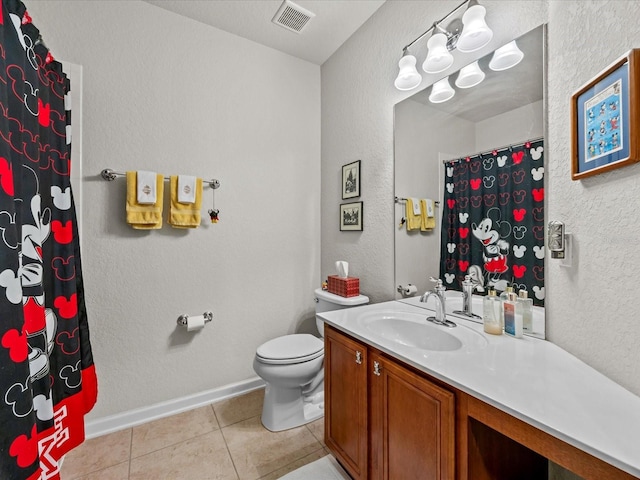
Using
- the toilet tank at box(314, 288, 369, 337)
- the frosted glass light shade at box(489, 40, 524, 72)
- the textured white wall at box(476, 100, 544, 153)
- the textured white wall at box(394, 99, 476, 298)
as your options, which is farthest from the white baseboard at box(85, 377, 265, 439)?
the frosted glass light shade at box(489, 40, 524, 72)

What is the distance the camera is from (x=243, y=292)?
7.12 ft

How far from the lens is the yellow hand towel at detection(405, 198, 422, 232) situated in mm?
1668

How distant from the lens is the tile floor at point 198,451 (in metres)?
1.41

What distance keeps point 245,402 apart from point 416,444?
148 cm

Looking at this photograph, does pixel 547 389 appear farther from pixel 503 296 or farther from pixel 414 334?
pixel 414 334

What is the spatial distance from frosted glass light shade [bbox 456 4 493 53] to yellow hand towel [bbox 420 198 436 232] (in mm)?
755

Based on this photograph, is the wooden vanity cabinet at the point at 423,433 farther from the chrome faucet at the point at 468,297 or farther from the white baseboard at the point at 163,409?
the white baseboard at the point at 163,409

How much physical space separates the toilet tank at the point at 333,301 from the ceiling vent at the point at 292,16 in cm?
198

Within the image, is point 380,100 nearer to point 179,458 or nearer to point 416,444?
point 416,444

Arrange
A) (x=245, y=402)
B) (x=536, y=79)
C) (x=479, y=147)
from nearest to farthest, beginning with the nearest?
(x=536, y=79) → (x=479, y=147) → (x=245, y=402)

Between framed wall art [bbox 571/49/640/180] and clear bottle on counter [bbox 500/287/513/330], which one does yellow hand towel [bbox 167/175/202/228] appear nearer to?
clear bottle on counter [bbox 500/287/513/330]

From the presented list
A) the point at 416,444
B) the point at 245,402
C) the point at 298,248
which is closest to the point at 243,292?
the point at 298,248

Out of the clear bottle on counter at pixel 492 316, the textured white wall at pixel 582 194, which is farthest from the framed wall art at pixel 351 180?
the clear bottle on counter at pixel 492 316

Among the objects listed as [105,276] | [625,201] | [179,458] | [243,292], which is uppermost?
[625,201]
